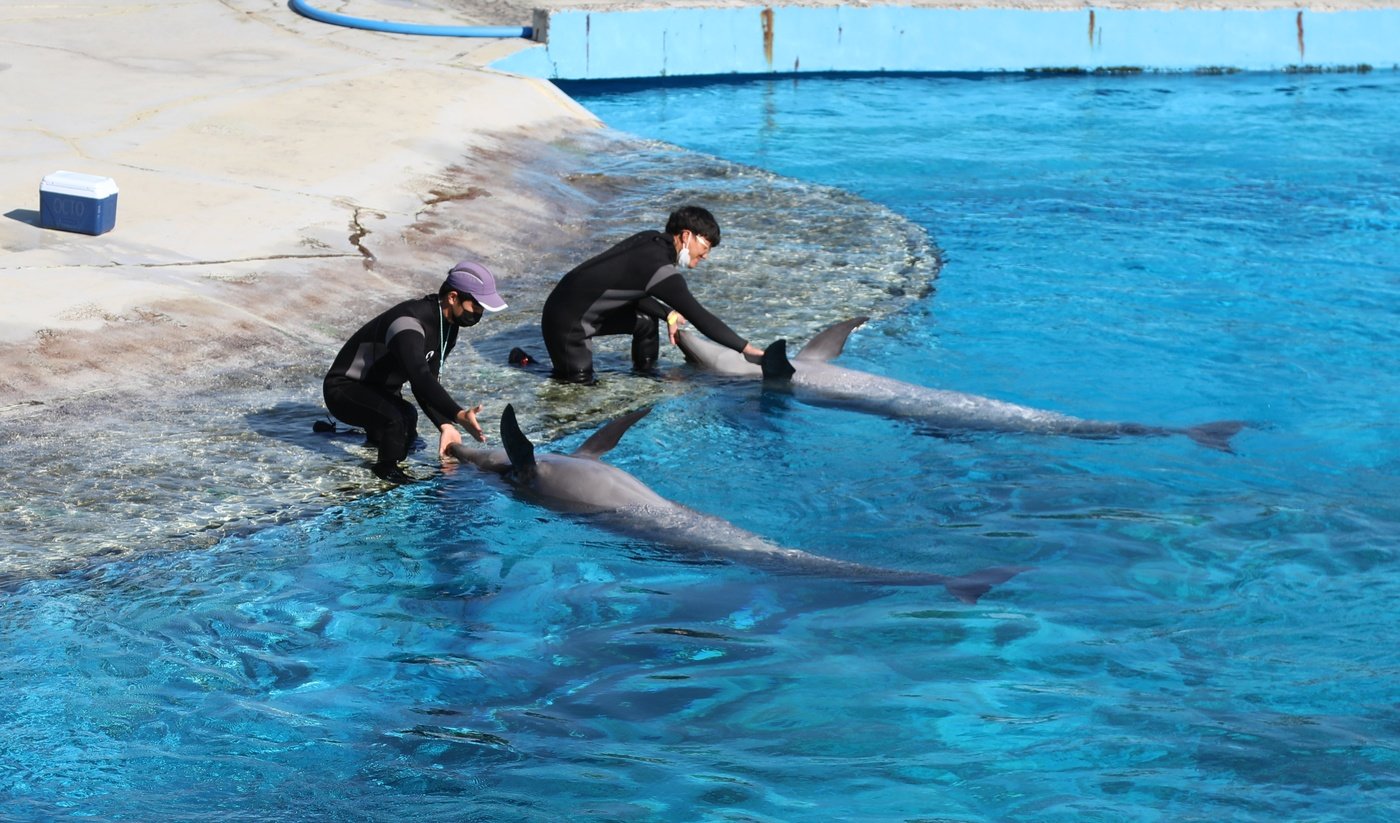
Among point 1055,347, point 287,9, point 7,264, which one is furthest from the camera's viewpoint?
point 287,9

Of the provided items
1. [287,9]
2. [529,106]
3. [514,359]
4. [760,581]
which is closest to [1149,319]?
[514,359]

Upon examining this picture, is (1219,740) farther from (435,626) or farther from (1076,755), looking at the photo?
(435,626)

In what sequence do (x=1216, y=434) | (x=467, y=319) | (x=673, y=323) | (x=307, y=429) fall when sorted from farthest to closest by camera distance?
(x=673, y=323)
(x=1216, y=434)
(x=307, y=429)
(x=467, y=319)

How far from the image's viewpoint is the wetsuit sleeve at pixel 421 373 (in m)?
7.04

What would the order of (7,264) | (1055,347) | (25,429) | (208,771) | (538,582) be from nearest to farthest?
(208,771) < (538,582) < (25,429) < (7,264) < (1055,347)

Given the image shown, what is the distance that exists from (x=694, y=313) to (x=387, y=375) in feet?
6.42

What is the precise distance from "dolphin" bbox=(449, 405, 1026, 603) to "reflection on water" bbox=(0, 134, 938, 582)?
0.71 metres

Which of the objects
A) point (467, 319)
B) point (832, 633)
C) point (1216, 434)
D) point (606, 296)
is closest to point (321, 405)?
point (467, 319)

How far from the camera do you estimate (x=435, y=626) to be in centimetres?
614

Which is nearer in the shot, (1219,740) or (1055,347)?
(1219,740)

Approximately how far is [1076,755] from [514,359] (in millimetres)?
4958

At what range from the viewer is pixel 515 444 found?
22.8 ft

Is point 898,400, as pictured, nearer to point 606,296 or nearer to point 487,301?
point 606,296

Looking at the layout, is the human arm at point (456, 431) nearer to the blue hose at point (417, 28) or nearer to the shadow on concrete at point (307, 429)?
the shadow on concrete at point (307, 429)
